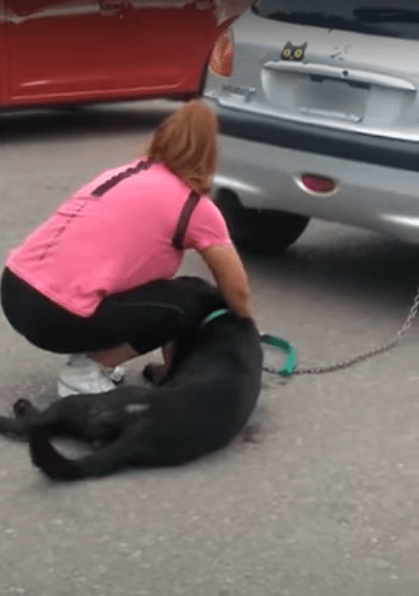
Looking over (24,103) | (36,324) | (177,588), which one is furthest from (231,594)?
(24,103)

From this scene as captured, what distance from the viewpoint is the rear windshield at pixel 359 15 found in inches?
257

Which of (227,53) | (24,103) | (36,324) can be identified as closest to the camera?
(36,324)

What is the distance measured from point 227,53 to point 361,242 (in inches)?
59.2

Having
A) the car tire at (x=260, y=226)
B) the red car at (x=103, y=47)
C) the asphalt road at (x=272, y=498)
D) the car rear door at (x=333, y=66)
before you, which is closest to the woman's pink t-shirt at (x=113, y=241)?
the asphalt road at (x=272, y=498)

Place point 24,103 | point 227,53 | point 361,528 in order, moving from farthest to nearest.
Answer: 1. point 24,103
2. point 227,53
3. point 361,528

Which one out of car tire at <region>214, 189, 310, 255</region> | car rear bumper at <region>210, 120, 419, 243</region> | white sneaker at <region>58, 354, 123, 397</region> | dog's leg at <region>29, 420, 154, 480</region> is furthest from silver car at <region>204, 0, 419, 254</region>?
dog's leg at <region>29, 420, 154, 480</region>

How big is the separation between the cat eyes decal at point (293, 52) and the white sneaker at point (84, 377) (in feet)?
6.75

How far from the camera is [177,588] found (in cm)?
391

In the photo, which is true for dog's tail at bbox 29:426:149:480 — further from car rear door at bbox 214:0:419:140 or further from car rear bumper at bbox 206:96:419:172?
car rear door at bbox 214:0:419:140

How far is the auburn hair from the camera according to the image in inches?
200

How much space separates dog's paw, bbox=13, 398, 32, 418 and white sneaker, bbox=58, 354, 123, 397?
6.8 inches

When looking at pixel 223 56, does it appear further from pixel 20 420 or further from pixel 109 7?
pixel 109 7

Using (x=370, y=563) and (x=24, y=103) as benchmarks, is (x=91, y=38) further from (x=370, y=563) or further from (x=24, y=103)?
(x=370, y=563)

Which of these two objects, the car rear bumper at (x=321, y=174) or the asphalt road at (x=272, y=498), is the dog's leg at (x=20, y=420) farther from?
the car rear bumper at (x=321, y=174)
